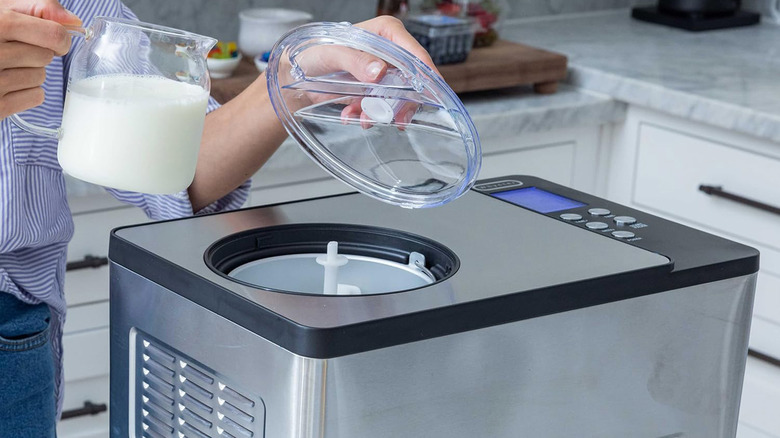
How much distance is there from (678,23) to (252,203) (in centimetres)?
122

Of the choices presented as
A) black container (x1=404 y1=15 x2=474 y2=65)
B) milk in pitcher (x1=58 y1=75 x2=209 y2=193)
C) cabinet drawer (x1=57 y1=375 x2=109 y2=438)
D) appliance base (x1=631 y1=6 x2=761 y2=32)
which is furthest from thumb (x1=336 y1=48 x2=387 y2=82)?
appliance base (x1=631 y1=6 x2=761 y2=32)

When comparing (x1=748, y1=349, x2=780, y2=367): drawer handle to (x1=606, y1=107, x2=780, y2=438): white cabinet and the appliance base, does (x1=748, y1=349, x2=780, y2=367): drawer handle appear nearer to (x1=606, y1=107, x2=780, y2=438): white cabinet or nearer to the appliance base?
(x1=606, y1=107, x2=780, y2=438): white cabinet

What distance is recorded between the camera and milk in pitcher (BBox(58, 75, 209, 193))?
0.77 metres

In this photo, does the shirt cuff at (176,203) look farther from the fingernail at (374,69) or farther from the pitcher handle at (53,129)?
the fingernail at (374,69)

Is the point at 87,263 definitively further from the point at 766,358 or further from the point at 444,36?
the point at 766,358

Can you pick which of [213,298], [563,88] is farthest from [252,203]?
[213,298]

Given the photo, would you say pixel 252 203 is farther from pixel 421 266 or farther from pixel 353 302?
pixel 353 302

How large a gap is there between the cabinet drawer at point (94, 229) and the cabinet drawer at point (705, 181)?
0.95m

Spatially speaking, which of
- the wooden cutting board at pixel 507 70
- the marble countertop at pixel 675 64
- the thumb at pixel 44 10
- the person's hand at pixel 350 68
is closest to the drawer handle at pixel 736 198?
the marble countertop at pixel 675 64

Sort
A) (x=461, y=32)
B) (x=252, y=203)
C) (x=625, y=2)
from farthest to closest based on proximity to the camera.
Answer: (x=625, y=2), (x=461, y=32), (x=252, y=203)

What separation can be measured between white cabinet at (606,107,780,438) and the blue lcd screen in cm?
103

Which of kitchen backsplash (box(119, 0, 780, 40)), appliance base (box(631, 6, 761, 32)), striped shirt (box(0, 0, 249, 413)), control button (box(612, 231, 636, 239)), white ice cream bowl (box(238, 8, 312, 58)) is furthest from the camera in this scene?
appliance base (box(631, 6, 761, 32))

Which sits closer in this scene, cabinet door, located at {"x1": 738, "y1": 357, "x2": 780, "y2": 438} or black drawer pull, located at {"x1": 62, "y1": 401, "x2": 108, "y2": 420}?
black drawer pull, located at {"x1": 62, "y1": 401, "x2": 108, "y2": 420}

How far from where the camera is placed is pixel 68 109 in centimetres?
79
